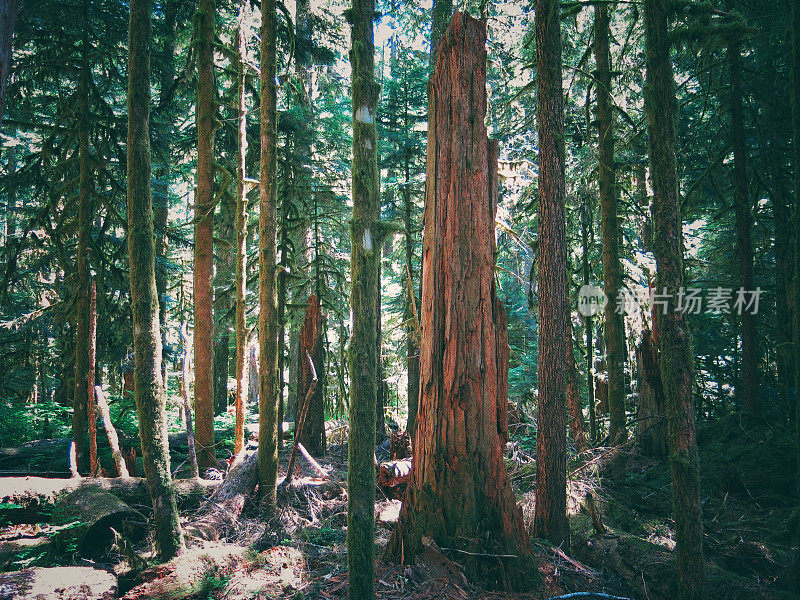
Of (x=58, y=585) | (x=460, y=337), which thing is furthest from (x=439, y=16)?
(x=58, y=585)

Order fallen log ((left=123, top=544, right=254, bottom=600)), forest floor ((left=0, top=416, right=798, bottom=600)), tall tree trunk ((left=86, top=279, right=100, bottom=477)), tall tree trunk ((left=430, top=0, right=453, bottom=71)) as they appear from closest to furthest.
A: fallen log ((left=123, top=544, right=254, bottom=600))
forest floor ((left=0, top=416, right=798, bottom=600))
tall tree trunk ((left=86, top=279, right=100, bottom=477))
tall tree trunk ((left=430, top=0, right=453, bottom=71))

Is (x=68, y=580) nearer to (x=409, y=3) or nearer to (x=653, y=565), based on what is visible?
(x=653, y=565)

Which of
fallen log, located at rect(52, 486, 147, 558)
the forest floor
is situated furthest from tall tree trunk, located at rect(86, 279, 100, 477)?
the forest floor

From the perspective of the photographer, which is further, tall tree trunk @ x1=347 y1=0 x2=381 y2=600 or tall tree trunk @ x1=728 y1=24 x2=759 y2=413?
tall tree trunk @ x1=728 y1=24 x2=759 y2=413

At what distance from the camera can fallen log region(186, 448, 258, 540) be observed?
6.34 m

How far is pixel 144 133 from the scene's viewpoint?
200 inches

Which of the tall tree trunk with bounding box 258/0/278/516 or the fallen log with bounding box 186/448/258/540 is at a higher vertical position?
the tall tree trunk with bounding box 258/0/278/516

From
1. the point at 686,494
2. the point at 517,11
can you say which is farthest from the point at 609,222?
the point at 517,11

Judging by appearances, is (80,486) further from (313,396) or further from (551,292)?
(551,292)

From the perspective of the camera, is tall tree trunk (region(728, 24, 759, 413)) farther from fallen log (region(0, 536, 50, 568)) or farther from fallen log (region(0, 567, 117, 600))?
fallen log (region(0, 536, 50, 568))

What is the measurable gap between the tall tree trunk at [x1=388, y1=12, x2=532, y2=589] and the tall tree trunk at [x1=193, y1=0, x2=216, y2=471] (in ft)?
17.6

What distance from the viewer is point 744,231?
31.1 ft

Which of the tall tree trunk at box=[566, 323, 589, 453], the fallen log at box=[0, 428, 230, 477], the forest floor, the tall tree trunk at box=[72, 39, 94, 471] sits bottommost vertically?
the forest floor

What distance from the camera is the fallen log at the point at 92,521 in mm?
5524
